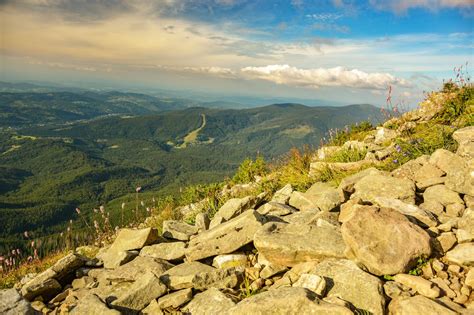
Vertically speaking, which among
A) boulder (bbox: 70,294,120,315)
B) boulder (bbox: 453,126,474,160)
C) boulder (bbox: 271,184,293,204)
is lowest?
boulder (bbox: 70,294,120,315)

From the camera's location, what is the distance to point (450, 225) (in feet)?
19.1

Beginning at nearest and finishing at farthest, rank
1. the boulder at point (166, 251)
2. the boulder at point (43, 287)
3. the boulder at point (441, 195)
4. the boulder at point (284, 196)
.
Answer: the boulder at point (441, 195) < the boulder at point (43, 287) < the boulder at point (166, 251) < the boulder at point (284, 196)

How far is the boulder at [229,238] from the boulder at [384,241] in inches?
87.8

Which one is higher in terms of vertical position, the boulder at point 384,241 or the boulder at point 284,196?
the boulder at point 384,241

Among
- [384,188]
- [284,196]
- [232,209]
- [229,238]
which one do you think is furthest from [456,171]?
[232,209]

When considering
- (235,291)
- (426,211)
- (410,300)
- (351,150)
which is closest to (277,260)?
(235,291)

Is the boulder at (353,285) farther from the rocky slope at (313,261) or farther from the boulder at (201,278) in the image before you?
Result: the boulder at (201,278)

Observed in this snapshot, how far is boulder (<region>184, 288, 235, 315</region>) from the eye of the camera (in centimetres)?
A: 532

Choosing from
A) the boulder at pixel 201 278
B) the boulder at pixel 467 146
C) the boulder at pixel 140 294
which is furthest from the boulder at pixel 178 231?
the boulder at pixel 467 146

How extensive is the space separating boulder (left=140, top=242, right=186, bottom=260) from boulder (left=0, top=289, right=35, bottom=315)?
3204mm

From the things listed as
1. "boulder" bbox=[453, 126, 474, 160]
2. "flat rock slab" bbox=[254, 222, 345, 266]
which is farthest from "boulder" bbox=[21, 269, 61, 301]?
"boulder" bbox=[453, 126, 474, 160]

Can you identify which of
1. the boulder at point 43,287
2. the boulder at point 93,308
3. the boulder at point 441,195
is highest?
the boulder at point 441,195

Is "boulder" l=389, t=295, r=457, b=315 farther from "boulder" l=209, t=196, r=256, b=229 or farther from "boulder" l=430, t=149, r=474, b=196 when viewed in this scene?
"boulder" l=209, t=196, r=256, b=229

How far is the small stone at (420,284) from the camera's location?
459 cm
